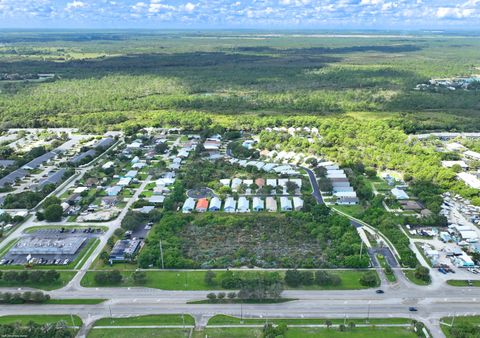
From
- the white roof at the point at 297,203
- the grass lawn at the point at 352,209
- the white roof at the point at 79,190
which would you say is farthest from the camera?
the white roof at the point at 79,190

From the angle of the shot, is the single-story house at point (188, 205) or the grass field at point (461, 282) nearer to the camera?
the grass field at point (461, 282)

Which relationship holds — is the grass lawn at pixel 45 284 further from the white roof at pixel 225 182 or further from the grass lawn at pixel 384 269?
the grass lawn at pixel 384 269

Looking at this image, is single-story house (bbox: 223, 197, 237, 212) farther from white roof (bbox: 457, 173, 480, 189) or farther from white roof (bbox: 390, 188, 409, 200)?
white roof (bbox: 457, 173, 480, 189)

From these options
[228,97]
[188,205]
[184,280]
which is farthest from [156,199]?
[228,97]

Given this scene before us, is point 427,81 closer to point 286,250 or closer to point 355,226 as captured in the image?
point 355,226

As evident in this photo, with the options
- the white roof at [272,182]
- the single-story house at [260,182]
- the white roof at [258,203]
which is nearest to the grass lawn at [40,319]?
the white roof at [258,203]

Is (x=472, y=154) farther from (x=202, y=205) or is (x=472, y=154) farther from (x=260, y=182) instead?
(x=202, y=205)

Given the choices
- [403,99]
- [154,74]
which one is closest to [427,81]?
[403,99]
